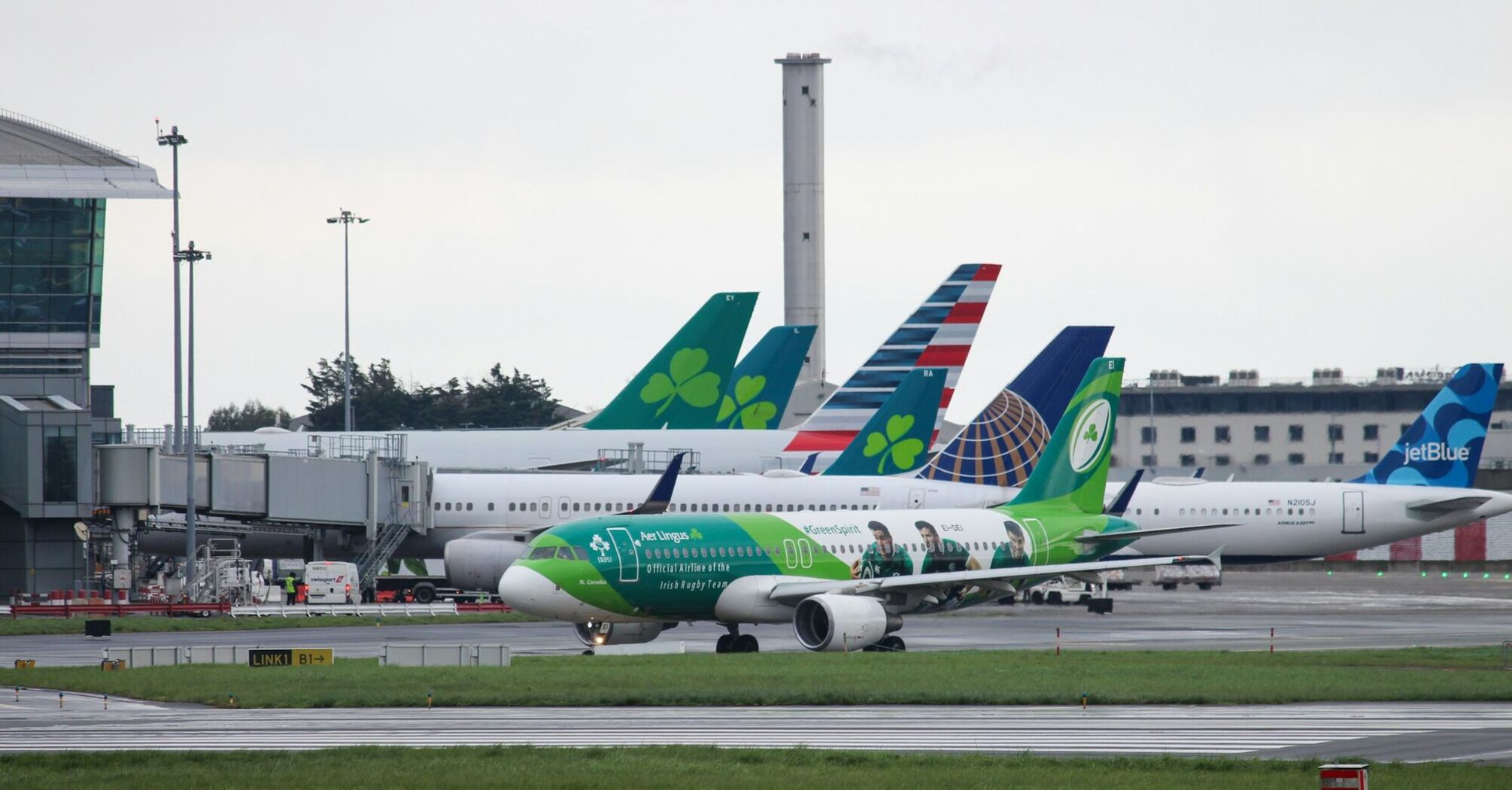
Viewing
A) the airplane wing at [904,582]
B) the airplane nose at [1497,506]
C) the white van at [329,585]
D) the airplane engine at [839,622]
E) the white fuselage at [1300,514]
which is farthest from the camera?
the white fuselage at [1300,514]

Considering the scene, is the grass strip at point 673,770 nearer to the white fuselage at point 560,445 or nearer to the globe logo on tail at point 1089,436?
the globe logo on tail at point 1089,436

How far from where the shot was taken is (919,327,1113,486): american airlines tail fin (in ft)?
203

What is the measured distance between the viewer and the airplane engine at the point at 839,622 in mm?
37375

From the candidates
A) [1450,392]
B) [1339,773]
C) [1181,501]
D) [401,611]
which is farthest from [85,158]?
[1339,773]

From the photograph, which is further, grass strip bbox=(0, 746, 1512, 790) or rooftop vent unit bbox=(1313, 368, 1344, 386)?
rooftop vent unit bbox=(1313, 368, 1344, 386)

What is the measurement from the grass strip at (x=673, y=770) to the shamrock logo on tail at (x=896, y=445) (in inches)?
1765

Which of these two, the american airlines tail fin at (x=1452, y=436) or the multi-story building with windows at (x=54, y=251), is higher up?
the multi-story building with windows at (x=54, y=251)

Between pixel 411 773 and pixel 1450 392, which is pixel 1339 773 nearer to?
pixel 411 773

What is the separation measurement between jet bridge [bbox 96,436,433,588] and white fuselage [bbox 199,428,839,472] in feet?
36.5

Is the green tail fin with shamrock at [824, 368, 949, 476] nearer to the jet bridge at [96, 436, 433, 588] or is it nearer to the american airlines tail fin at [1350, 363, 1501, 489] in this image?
the jet bridge at [96, 436, 433, 588]

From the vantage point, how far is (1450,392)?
2687 inches

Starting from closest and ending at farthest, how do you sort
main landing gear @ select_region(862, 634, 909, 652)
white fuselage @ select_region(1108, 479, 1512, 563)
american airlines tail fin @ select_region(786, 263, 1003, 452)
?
main landing gear @ select_region(862, 634, 909, 652) < white fuselage @ select_region(1108, 479, 1512, 563) < american airlines tail fin @ select_region(786, 263, 1003, 452)

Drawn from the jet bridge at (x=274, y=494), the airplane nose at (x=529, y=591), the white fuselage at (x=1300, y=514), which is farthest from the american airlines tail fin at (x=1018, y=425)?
the airplane nose at (x=529, y=591)

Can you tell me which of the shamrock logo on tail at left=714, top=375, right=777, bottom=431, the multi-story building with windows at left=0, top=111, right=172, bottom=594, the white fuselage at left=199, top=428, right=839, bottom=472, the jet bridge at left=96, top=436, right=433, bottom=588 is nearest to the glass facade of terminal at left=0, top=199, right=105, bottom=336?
the multi-story building with windows at left=0, top=111, right=172, bottom=594
